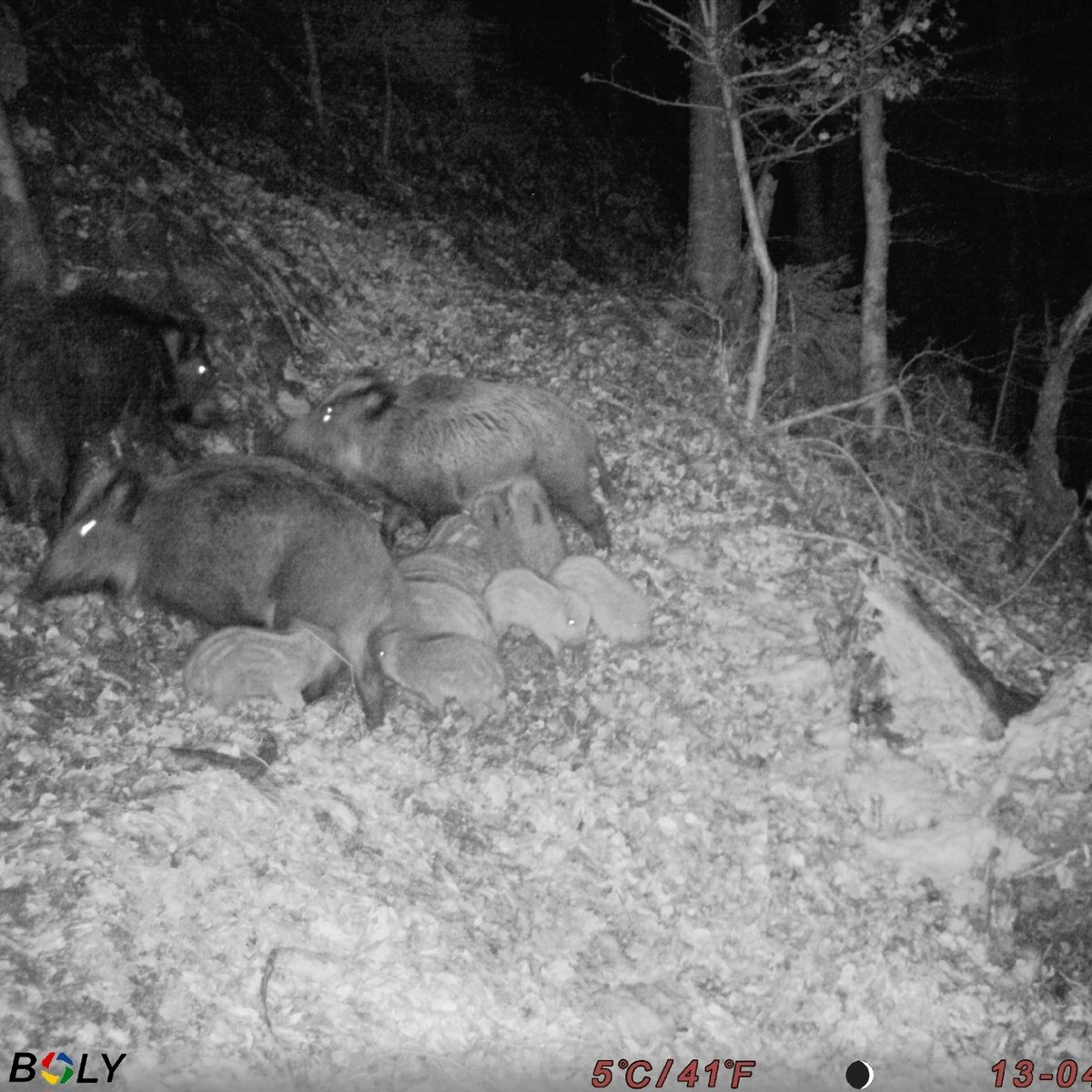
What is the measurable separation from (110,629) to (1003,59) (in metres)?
15.5

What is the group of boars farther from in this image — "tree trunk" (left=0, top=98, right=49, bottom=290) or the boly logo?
the boly logo

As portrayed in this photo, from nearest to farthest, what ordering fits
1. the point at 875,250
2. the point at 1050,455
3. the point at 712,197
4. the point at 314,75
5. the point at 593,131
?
the point at 875,250 < the point at 712,197 < the point at 1050,455 < the point at 314,75 < the point at 593,131

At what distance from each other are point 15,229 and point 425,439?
2865mm

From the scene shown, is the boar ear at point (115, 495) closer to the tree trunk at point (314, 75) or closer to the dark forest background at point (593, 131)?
the dark forest background at point (593, 131)

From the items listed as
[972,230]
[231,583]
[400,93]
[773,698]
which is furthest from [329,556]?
[972,230]

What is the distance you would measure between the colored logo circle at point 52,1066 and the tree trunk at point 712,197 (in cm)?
784

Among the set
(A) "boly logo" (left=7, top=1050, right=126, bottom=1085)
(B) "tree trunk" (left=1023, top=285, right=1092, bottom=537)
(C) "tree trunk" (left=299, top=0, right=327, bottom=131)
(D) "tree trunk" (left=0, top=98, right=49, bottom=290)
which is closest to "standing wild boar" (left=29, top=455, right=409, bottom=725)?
(D) "tree trunk" (left=0, top=98, right=49, bottom=290)

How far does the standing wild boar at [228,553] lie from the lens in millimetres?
4773

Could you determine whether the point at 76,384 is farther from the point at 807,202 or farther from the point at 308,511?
the point at 807,202

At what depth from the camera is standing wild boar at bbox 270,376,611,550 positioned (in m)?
5.93

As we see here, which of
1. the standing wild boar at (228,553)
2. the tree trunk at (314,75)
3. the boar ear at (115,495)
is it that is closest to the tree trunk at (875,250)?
the standing wild boar at (228,553)

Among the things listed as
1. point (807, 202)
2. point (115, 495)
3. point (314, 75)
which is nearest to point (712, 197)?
point (314, 75)

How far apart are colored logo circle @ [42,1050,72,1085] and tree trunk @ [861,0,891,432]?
6.95 meters

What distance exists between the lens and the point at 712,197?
8.91 m
